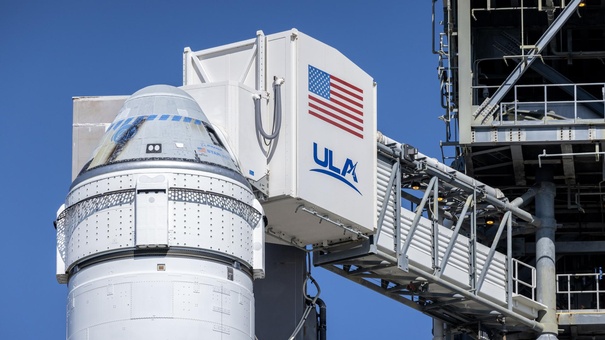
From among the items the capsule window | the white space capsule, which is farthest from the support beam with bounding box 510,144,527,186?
the white space capsule

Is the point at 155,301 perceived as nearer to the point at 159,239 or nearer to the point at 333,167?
the point at 159,239

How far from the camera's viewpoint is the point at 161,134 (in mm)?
39969

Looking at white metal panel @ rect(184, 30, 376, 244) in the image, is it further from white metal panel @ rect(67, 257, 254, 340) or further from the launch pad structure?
white metal panel @ rect(67, 257, 254, 340)

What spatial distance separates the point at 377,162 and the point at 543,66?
10.6m

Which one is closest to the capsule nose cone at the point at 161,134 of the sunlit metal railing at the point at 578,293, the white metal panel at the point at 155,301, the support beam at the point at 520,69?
the white metal panel at the point at 155,301

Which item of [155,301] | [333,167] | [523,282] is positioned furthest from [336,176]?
[523,282]

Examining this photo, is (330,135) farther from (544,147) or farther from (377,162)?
(544,147)

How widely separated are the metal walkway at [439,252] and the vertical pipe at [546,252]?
300 millimetres

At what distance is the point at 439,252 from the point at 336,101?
259 inches

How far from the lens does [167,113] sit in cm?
4062

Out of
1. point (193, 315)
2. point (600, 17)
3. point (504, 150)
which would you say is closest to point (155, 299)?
point (193, 315)

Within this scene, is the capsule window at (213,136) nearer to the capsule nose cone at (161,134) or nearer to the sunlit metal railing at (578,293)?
the capsule nose cone at (161,134)

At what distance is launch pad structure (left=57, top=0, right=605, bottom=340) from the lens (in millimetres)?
42844

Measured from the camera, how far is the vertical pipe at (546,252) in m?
53.1
